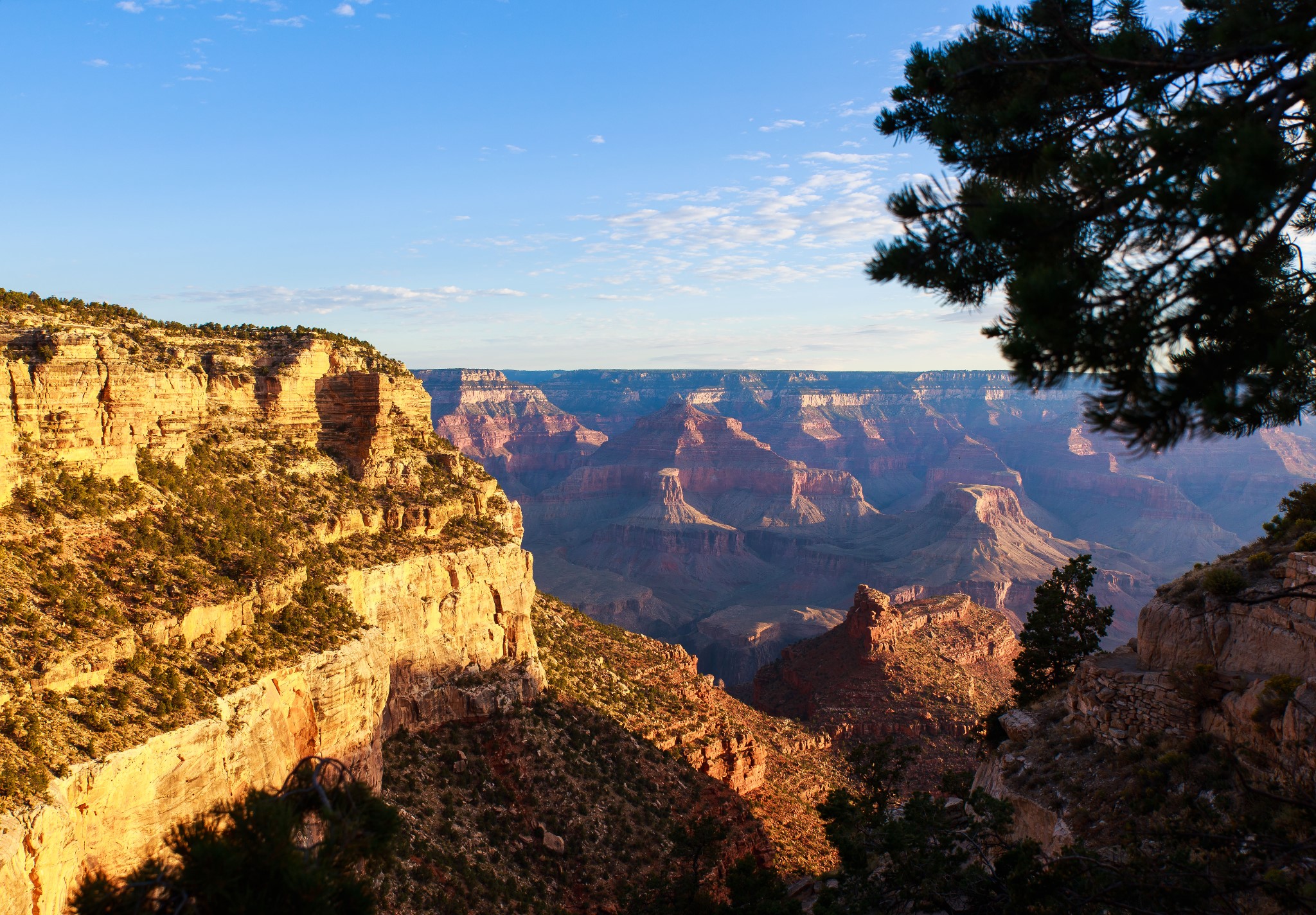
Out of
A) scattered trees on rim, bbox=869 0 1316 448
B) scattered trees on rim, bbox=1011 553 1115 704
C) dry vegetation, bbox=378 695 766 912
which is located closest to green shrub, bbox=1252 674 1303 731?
scattered trees on rim, bbox=869 0 1316 448

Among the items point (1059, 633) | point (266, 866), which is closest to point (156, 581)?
point (266, 866)

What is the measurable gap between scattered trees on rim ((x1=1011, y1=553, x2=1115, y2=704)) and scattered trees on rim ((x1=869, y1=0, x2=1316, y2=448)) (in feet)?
67.9

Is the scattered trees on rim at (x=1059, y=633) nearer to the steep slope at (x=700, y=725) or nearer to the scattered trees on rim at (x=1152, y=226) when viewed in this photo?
the steep slope at (x=700, y=725)

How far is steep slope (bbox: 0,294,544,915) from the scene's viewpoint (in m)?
15.6

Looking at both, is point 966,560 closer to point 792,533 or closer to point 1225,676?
point 792,533

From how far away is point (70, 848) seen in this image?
14.1m

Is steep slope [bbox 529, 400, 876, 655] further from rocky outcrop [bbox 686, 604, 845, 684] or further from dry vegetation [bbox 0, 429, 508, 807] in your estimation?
dry vegetation [bbox 0, 429, 508, 807]

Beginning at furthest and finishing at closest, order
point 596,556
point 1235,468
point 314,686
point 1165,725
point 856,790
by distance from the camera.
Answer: point 1235,468 < point 596,556 < point 856,790 < point 314,686 < point 1165,725

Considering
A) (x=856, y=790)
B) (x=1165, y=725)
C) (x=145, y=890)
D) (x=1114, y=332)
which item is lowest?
(x=856, y=790)

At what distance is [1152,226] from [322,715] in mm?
22353

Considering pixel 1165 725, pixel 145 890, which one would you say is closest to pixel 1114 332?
pixel 145 890

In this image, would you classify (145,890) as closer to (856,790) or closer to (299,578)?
(299,578)

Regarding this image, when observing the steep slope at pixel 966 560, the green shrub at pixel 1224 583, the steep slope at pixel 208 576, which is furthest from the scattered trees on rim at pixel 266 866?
the steep slope at pixel 966 560

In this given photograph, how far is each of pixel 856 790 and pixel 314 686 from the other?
3167 cm
